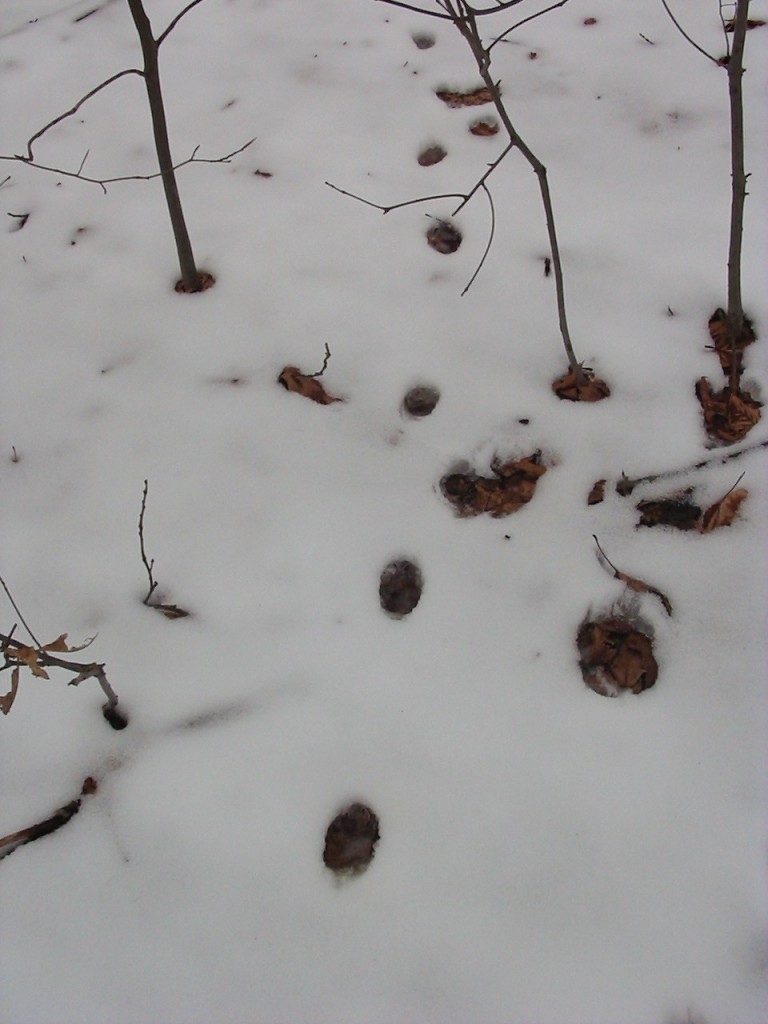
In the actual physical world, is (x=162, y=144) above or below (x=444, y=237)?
above

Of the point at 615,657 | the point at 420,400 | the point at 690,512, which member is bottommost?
the point at 615,657

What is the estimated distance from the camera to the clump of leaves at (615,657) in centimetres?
131

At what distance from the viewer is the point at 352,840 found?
4.10 feet

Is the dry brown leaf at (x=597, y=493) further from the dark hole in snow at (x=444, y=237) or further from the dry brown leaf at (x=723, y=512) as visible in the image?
the dark hole in snow at (x=444, y=237)

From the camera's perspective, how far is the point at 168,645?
4.63 feet

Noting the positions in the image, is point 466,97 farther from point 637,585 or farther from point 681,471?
point 637,585

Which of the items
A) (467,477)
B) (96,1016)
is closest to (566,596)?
(467,477)

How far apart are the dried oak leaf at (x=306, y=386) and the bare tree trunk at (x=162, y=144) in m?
0.42

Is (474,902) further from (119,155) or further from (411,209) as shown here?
(119,155)

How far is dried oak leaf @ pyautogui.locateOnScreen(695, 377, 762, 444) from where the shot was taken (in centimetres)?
150

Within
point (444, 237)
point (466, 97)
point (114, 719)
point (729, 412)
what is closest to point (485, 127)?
point (466, 97)

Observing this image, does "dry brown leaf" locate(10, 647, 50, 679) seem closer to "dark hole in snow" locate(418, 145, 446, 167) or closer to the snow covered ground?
the snow covered ground

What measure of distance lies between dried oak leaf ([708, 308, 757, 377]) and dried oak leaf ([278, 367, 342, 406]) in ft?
2.88

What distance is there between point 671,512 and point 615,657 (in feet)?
1.10
